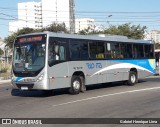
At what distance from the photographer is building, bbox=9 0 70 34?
82.8 metres

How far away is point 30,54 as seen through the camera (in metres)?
16.1

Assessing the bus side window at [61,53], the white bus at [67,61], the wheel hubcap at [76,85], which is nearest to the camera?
the white bus at [67,61]

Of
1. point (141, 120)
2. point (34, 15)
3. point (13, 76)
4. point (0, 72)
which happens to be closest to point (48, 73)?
point (13, 76)

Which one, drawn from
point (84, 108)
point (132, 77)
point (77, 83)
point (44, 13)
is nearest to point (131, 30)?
point (44, 13)

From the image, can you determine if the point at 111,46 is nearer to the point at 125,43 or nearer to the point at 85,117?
the point at 125,43

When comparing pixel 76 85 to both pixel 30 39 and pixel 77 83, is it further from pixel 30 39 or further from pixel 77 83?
pixel 30 39

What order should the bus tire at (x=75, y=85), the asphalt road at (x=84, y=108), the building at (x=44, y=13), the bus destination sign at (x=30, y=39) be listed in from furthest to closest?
the building at (x=44, y=13) → the bus tire at (x=75, y=85) → the bus destination sign at (x=30, y=39) → the asphalt road at (x=84, y=108)

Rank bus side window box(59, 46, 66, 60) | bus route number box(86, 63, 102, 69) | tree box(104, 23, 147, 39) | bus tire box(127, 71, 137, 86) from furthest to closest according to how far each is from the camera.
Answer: tree box(104, 23, 147, 39) < bus tire box(127, 71, 137, 86) < bus route number box(86, 63, 102, 69) < bus side window box(59, 46, 66, 60)

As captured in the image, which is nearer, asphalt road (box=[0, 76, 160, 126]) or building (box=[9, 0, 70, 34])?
asphalt road (box=[0, 76, 160, 126])

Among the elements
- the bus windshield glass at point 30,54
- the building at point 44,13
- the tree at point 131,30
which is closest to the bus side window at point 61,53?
the bus windshield glass at point 30,54

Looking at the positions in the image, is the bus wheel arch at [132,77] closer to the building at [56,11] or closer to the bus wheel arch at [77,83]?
the bus wheel arch at [77,83]

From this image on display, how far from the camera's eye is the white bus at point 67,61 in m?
15.8

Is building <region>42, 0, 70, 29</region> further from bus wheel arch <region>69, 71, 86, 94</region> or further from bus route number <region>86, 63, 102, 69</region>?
bus wheel arch <region>69, 71, 86, 94</region>

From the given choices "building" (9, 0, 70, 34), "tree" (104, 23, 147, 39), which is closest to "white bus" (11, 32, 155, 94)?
"tree" (104, 23, 147, 39)
